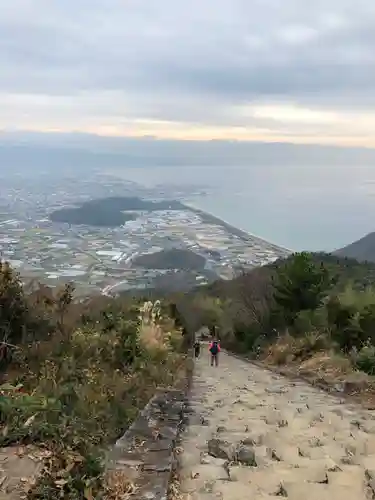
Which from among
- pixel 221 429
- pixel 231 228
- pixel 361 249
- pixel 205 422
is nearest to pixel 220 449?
pixel 221 429

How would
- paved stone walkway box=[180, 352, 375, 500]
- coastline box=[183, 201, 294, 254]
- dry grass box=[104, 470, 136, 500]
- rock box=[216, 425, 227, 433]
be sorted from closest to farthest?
dry grass box=[104, 470, 136, 500]
paved stone walkway box=[180, 352, 375, 500]
rock box=[216, 425, 227, 433]
coastline box=[183, 201, 294, 254]

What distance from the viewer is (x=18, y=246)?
43.4 metres

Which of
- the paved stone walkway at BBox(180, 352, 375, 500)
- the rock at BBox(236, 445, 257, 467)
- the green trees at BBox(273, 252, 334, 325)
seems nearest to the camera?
the paved stone walkway at BBox(180, 352, 375, 500)

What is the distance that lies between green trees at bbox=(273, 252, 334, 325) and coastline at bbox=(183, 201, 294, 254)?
1612 inches

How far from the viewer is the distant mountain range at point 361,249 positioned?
53.3 meters

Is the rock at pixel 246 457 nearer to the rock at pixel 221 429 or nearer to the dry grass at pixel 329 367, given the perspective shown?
the rock at pixel 221 429

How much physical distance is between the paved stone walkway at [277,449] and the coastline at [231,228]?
175 feet

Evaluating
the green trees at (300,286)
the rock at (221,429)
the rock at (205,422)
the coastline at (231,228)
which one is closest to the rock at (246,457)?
the rock at (221,429)

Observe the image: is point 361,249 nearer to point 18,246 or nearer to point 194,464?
point 18,246

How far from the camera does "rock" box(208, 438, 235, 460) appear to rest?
429 centimetres

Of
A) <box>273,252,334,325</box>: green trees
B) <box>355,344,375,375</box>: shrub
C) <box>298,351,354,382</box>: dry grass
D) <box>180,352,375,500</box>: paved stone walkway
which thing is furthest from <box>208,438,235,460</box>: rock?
<box>273,252,334,325</box>: green trees

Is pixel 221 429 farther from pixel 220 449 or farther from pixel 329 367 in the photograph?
pixel 329 367

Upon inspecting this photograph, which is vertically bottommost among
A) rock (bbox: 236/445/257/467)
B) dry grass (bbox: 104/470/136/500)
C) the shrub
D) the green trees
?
the green trees

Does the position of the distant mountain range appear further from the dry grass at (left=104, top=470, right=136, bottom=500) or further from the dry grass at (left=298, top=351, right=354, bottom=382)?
the dry grass at (left=104, top=470, right=136, bottom=500)
